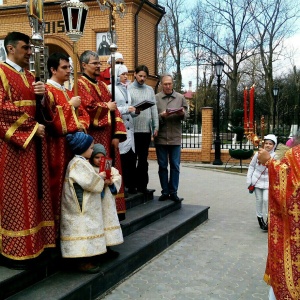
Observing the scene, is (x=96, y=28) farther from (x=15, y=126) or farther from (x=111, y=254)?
(x=15, y=126)

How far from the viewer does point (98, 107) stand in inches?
193

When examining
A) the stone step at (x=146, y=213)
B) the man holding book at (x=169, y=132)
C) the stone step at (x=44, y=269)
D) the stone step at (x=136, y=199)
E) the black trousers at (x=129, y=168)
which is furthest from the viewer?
the man holding book at (x=169, y=132)

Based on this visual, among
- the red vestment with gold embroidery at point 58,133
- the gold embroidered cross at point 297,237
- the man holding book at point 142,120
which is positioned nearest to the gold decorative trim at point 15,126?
the red vestment with gold embroidery at point 58,133

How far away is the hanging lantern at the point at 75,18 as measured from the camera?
4.51 m

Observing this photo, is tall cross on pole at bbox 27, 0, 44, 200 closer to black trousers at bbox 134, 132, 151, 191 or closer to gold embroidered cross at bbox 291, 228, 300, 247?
gold embroidered cross at bbox 291, 228, 300, 247

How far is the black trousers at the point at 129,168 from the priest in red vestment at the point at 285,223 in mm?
3482

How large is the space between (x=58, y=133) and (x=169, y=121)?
3.18 metres

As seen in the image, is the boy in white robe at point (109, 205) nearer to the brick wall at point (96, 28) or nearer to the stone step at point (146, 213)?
the stone step at point (146, 213)

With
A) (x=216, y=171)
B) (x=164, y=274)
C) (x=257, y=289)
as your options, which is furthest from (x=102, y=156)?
(x=216, y=171)

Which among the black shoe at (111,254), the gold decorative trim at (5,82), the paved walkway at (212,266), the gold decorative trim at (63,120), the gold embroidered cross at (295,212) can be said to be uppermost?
the gold decorative trim at (5,82)

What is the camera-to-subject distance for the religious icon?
371cm

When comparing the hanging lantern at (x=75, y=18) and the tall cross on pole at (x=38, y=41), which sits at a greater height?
the hanging lantern at (x=75, y=18)

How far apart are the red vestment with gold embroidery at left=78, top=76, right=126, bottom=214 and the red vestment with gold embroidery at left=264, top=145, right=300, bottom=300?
2362 millimetres

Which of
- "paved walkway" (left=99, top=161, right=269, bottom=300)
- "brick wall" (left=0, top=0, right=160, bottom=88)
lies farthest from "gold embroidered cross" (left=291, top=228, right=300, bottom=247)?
"brick wall" (left=0, top=0, right=160, bottom=88)
